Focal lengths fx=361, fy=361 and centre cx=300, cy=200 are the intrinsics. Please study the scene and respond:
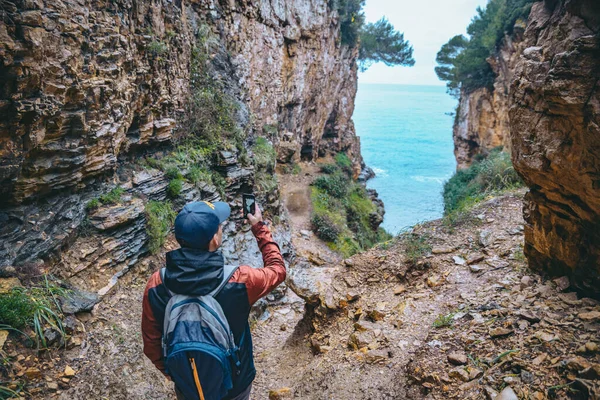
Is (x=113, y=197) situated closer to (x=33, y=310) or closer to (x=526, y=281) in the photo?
(x=33, y=310)

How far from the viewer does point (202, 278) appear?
2.16 meters

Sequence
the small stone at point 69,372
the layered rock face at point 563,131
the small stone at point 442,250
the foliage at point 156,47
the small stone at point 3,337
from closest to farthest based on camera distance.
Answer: the layered rock face at point 563,131
the small stone at point 3,337
the small stone at point 69,372
the small stone at point 442,250
the foliage at point 156,47

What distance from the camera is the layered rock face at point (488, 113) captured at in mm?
17453

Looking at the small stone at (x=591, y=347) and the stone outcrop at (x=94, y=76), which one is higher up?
the stone outcrop at (x=94, y=76)

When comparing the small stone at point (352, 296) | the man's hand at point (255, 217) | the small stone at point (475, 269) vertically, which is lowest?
the small stone at point (352, 296)

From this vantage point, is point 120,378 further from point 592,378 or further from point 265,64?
point 265,64

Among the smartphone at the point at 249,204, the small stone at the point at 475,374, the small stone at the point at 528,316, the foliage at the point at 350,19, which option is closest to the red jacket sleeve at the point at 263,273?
the smartphone at the point at 249,204

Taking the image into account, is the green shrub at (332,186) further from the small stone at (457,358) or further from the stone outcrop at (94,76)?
the small stone at (457,358)

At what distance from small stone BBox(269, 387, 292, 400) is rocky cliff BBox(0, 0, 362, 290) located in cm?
298

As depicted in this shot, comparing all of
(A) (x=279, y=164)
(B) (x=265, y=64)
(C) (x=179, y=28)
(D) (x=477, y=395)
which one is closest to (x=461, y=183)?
(A) (x=279, y=164)

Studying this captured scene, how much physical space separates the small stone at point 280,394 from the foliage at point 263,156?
26.0 feet

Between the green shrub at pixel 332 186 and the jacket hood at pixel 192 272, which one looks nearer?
the jacket hood at pixel 192 272

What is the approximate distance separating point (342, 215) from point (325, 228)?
2.62 m

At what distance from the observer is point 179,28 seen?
8.36 metres
